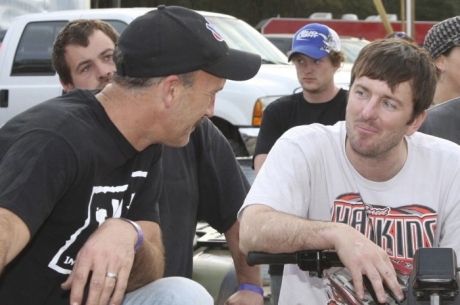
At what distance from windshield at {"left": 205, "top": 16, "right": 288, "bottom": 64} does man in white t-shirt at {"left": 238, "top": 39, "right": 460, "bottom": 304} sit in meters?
6.96

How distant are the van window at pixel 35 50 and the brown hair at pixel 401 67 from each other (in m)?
7.64

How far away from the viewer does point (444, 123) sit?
404 centimetres

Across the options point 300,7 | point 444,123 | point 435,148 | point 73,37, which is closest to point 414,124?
point 435,148

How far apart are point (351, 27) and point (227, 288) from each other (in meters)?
22.1

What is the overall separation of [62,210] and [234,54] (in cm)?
80

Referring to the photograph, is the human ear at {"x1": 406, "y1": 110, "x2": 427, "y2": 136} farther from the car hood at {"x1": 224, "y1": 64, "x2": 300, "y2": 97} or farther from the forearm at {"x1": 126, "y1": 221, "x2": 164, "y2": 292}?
the car hood at {"x1": 224, "y1": 64, "x2": 300, "y2": 97}

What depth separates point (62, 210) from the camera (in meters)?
2.61

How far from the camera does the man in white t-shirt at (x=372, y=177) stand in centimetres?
304

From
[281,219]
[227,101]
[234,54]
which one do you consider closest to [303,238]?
[281,219]

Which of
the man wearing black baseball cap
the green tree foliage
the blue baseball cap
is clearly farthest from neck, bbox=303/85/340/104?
the green tree foliage

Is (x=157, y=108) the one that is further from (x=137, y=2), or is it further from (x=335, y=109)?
(x=137, y=2)

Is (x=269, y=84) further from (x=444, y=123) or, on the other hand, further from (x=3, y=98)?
(x=444, y=123)

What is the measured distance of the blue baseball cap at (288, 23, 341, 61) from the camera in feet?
21.2

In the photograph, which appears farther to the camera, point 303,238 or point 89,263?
point 303,238
